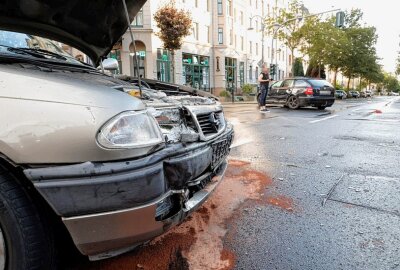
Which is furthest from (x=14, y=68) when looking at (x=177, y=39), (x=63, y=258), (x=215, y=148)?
(x=177, y=39)

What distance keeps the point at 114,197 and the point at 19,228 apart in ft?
1.59

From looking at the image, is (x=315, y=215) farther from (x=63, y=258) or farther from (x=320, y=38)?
(x=320, y=38)

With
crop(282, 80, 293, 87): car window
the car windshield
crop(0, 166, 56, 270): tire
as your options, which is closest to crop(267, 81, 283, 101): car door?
crop(282, 80, 293, 87): car window

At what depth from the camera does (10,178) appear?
5.57 feet

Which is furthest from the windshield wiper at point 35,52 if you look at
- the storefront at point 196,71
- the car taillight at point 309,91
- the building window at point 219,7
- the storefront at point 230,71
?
the building window at point 219,7

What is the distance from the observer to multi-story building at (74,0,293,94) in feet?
90.2

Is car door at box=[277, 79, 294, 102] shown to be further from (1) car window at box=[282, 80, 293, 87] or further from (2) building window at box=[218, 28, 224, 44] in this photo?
(2) building window at box=[218, 28, 224, 44]

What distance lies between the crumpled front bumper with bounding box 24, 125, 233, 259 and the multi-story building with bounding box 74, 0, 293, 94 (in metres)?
23.9

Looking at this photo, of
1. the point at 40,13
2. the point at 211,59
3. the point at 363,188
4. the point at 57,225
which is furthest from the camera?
the point at 211,59

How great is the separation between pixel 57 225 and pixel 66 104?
2.19ft

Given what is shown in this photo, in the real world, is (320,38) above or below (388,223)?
above

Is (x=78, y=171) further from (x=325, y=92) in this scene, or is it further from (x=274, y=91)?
(x=274, y=91)

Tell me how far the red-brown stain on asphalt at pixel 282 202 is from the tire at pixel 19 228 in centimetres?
222

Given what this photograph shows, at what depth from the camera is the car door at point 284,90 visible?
48.8 feet
